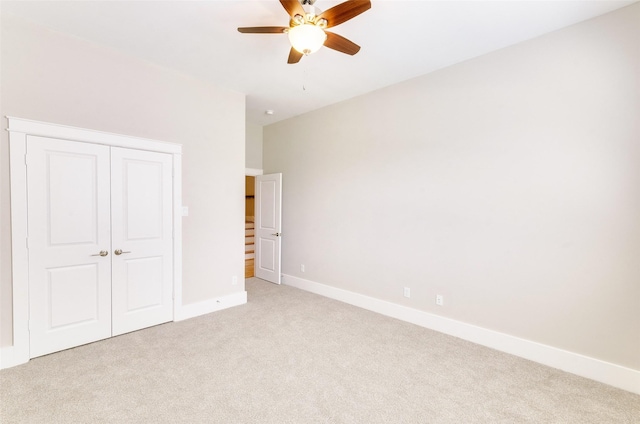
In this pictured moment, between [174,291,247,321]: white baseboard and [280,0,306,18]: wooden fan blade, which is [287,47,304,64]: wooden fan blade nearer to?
[280,0,306,18]: wooden fan blade

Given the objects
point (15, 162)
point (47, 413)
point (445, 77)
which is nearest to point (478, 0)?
point (445, 77)

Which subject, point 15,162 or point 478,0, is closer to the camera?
point 478,0

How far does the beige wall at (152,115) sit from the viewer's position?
8.34ft

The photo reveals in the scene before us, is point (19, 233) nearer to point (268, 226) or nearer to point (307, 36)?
point (307, 36)

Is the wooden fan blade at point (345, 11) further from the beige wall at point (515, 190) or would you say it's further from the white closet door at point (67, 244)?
the white closet door at point (67, 244)

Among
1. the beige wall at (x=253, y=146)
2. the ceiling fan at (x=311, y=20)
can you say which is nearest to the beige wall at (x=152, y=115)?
the beige wall at (x=253, y=146)

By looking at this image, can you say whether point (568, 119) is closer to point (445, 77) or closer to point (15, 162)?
point (445, 77)

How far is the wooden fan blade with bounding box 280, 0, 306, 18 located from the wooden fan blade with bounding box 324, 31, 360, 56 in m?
0.28

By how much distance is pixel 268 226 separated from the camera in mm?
5344

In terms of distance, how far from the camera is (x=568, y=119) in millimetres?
2564

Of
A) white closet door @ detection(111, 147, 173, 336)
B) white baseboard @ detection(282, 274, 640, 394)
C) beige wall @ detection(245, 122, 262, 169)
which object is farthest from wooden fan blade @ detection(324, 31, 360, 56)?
beige wall @ detection(245, 122, 262, 169)

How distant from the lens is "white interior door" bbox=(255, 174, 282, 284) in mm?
5152

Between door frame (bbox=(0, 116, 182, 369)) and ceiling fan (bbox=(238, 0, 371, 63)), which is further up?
ceiling fan (bbox=(238, 0, 371, 63))

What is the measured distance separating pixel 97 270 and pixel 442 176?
394 centimetres
